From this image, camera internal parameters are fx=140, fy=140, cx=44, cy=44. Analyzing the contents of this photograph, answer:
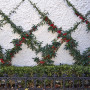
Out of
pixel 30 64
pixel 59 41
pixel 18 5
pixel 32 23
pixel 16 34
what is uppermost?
pixel 18 5

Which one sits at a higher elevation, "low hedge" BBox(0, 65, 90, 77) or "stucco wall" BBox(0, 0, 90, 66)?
"stucco wall" BBox(0, 0, 90, 66)

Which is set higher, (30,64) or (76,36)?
(76,36)

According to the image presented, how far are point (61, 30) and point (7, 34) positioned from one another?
179 cm

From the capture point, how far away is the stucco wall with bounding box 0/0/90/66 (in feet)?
15.1

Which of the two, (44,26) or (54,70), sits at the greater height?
(44,26)

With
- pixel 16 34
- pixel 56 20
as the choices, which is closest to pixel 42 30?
pixel 56 20

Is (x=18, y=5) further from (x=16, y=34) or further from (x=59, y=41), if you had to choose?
(x=59, y=41)

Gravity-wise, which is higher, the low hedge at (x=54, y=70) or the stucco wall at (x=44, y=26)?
the stucco wall at (x=44, y=26)

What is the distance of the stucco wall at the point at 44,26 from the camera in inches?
181

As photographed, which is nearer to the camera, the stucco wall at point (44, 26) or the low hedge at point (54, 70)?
the low hedge at point (54, 70)

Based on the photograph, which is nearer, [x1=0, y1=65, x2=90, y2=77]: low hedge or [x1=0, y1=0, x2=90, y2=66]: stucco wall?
[x1=0, y1=65, x2=90, y2=77]: low hedge

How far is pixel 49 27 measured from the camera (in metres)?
4.55

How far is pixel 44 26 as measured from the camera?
4.62 meters

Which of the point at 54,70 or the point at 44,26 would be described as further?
the point at 44,26
